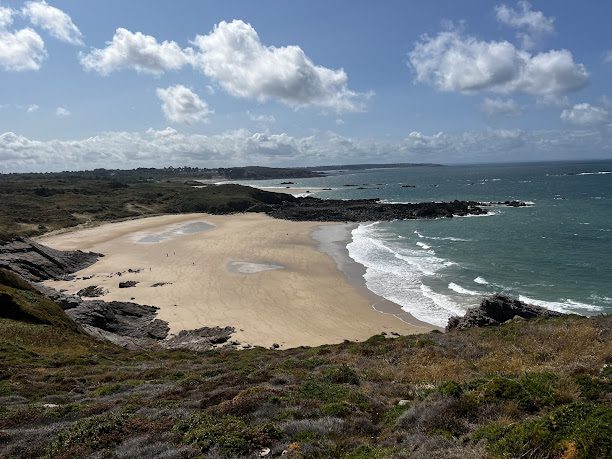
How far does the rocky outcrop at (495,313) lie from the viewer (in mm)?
25672

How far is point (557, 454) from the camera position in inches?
269

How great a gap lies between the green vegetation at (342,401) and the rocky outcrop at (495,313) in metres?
4.62

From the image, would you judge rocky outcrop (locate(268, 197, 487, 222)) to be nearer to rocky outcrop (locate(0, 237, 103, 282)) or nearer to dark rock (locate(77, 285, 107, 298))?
rocky outcrop (locate(0, 237, 103, 282))

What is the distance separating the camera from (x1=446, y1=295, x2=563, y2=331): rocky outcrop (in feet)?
84.2

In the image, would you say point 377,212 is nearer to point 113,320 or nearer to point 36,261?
point 36,261

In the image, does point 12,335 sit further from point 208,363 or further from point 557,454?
point 557,454

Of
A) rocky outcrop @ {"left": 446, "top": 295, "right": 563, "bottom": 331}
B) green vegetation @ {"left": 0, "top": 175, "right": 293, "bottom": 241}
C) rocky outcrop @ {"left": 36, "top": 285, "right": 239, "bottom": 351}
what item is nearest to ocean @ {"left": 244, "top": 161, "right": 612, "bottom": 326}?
rocky outcrop @ {"left": 446, "top": 295, "right": 563, "bottom": 331}

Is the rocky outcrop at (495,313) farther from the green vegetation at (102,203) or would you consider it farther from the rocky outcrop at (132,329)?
the green vegetation at (102,203)

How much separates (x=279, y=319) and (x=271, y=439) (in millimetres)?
25384

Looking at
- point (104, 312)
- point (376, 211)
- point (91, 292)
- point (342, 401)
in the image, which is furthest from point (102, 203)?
point (342, 401)

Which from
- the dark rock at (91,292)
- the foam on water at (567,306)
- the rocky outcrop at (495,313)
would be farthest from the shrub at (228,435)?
the dark rock at (91,292)

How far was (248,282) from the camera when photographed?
44844 millimetres

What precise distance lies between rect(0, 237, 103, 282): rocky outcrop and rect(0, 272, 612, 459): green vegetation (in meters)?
30.7

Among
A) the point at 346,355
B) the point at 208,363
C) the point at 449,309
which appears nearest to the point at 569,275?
the point at 449,309
